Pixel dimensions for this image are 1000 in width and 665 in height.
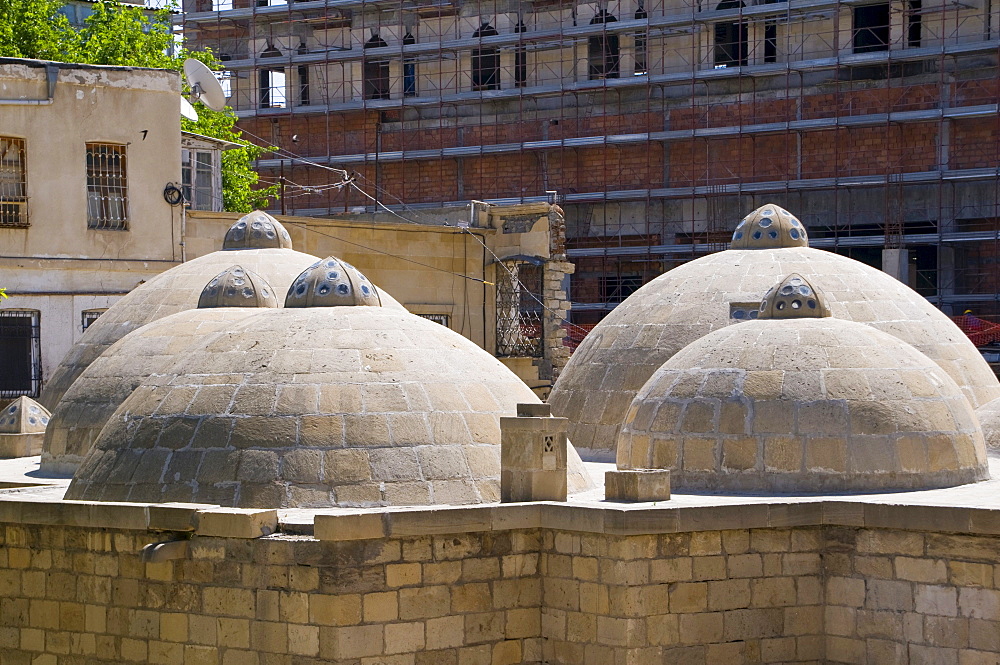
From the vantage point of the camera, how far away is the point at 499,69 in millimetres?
43750

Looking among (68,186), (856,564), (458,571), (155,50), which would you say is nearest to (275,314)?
(458,571)

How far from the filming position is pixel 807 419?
1470 centimetres

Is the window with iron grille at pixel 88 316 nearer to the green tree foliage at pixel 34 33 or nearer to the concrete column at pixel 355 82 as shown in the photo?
the green tree foliage at pixel 34 33

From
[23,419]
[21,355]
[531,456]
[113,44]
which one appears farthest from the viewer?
[113,44]

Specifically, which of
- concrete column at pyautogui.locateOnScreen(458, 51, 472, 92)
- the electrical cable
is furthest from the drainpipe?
concrete column at pyautogui.locateOnScreen(458, 51, 472, 92)

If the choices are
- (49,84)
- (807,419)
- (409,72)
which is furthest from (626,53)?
(807,419)

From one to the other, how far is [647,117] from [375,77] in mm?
8830

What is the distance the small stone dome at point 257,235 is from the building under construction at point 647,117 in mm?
14135

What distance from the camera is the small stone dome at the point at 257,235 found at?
21703mm

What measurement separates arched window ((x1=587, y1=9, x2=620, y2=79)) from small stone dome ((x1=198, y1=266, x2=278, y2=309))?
24.1m

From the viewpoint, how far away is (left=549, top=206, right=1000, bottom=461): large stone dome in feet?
62.3

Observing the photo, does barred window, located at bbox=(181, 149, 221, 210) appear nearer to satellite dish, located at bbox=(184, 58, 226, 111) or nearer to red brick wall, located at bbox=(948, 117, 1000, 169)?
satellite dish, located at bbox=(184, 58, 226, 111)

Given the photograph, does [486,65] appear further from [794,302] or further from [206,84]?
[794,302]

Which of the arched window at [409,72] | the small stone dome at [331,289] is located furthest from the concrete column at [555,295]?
the arched window at [409,72]
